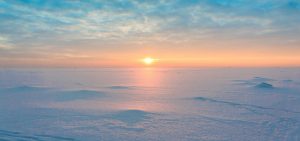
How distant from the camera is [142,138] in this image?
8367mm

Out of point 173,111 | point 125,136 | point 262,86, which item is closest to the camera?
point 125,136

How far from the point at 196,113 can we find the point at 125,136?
5373 millimetres

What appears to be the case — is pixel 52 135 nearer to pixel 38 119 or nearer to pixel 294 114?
pixel 38 119

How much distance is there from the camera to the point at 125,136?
8586 mm

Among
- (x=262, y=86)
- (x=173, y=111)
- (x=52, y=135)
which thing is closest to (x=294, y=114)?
(x=173, y=111)

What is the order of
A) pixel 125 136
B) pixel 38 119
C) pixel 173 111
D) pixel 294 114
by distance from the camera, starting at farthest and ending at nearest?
pixel 173 111 < pixel 294 114 < pixel 38 119 < pixel 125 136

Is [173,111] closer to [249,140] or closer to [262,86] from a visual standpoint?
[249,140]

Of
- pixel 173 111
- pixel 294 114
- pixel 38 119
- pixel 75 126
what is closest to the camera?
pixel 75 126

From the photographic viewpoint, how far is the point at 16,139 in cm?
803

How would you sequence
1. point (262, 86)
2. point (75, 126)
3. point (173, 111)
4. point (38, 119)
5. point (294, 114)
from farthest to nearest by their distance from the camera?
point (262, 86) < point (173, 111) < point (294, 114) < point (38, 119) < point (75, 126)

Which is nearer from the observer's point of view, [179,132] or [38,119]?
[179,132]

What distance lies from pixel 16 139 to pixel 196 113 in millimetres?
8749

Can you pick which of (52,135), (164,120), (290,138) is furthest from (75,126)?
(290,138)

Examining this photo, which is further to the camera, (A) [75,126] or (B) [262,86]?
(B) [262,86]
